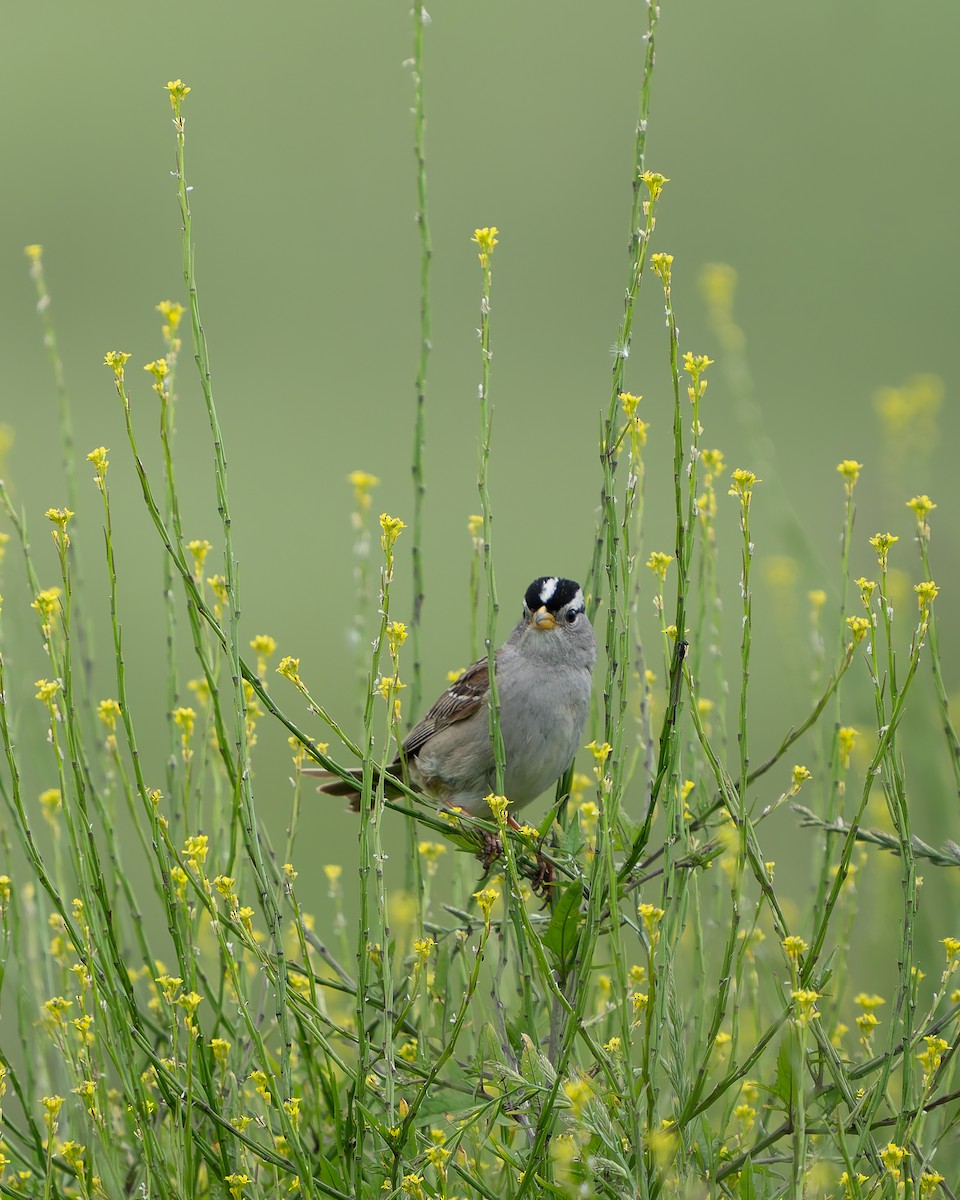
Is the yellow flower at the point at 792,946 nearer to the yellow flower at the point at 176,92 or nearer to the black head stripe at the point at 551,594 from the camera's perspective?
the yellow flower at the point at 176,92

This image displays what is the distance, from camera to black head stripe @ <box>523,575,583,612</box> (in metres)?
4.32

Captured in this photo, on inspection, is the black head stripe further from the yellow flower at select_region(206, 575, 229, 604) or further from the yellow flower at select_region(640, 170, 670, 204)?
the yellow flower at select_region(640, 170, 670, 204)

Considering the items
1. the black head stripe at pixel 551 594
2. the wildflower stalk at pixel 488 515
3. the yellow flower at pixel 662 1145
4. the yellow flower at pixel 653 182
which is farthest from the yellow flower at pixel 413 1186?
the black head stripe at pixel 551 594

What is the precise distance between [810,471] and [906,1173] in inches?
511

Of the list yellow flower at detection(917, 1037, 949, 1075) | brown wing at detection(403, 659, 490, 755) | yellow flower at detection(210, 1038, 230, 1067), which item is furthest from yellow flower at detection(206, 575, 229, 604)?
yellow flower at detection(917, 1037, 949, 1075)

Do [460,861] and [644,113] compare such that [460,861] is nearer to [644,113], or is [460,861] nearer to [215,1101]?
[215,1101]

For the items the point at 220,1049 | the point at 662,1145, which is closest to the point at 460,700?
the point at 220,1049

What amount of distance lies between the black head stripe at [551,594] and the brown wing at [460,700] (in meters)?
0.26

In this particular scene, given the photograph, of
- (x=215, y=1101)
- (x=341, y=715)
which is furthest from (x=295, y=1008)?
(x=341, y=715)

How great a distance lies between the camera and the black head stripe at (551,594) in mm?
4316

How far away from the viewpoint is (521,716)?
405 centimetres

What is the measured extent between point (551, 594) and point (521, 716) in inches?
18.2

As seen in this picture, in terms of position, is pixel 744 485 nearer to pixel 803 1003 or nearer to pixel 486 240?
pixel 486 240

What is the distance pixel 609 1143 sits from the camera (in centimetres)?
236
